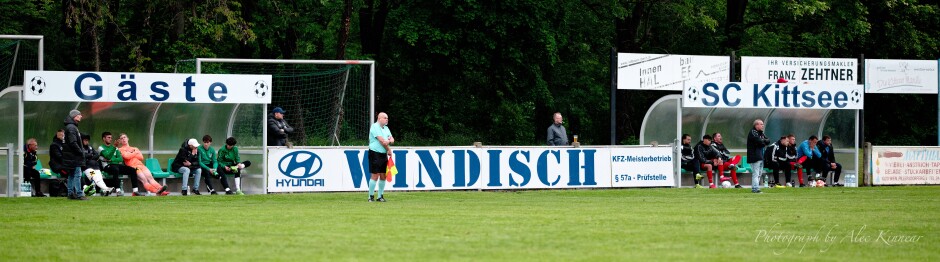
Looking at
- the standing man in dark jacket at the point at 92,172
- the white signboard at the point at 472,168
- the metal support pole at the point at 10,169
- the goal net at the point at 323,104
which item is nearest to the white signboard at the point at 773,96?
the white signboard at the point at 472,168

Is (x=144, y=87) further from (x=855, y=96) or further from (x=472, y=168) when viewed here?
(x=855, y=96)

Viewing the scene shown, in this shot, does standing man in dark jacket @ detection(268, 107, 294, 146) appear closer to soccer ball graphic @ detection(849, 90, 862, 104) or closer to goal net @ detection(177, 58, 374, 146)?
goal net @ detection(177, 58, 374, 146)

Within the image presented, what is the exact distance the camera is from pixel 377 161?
22.1m

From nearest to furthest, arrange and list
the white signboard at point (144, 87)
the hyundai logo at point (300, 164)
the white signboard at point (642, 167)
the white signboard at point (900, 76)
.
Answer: the white signboard at point (144, 87) < the hyundai logo at point (300, 164) < the white signboard at point (642, 167) < the white signboard at point (900, 76)

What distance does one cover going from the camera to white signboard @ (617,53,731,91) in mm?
30375

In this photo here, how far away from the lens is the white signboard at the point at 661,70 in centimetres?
3038

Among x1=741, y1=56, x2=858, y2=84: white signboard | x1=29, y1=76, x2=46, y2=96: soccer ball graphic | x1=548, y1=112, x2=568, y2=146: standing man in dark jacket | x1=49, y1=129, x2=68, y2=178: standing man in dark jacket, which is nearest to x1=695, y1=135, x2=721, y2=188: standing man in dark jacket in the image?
x1=741, y1=56, x2=858, y2=84: white signboard

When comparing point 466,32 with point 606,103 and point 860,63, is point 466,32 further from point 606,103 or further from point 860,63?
point 860,63

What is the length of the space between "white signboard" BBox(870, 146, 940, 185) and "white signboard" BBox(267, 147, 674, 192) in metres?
5.22

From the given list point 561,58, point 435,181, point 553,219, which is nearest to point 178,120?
point 435,181

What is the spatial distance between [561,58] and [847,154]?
19.5 metres

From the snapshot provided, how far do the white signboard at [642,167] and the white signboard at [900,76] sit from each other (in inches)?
255

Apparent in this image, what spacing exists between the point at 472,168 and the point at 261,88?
4554 mm

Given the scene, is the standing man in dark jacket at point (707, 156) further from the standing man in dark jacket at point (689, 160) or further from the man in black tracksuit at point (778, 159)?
the man in black tracksuit at point (778, 159)
